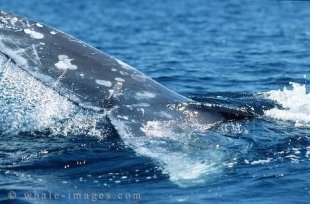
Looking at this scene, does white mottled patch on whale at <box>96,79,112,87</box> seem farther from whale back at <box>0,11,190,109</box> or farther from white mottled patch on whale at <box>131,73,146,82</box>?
white mottled patch on whale at <box>131,73,146,82</box>

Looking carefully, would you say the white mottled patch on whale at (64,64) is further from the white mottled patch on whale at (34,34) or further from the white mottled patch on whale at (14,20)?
the white mottled patch on whale at (14,20)

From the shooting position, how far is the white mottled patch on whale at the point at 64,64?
25.7 ft

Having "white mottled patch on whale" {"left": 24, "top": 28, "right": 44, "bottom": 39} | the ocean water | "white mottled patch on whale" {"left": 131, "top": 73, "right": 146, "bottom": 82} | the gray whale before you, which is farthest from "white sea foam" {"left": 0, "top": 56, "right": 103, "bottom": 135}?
"white mottled patch on whale" {"left": 131, "top": 73, "right": 146, "bottom": 82}

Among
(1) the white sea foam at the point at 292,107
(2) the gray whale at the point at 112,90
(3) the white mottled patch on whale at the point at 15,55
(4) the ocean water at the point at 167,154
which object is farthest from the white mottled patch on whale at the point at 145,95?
(1) the white sea foam at the point at 292,107

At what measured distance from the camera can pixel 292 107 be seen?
1055 cm

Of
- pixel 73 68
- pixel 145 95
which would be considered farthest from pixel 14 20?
pixel 145 95

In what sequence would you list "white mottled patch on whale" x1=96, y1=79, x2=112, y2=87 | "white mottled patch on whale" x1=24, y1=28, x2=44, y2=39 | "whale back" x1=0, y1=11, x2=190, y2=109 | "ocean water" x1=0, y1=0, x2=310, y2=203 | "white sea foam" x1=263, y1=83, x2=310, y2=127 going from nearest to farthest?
"ocean water" x1=0, y1=0, x2=310, y2=203 < "whale back" x1=0, y1=11, x2=190, y2=109 < "white mottled patch on whale" x1=96, y1=79, x2=112, y2=87 < "white mottled patch on whale" x1=24, y1=28, x2=44, y2=39 < "white sea foam" x1=263, y1=83, x2=310, y2=127

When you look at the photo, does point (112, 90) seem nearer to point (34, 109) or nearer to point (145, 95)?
point (145, 95)

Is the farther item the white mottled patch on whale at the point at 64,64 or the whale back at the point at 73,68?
the white mottled patch on whale at the point at 64,64

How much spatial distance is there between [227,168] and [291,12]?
29383 mm

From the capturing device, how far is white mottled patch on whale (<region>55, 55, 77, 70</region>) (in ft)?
25.7

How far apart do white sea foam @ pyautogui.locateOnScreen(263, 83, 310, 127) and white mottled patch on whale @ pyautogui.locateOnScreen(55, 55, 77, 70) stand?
11.8 feet

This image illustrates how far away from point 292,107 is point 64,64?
4.54 meters

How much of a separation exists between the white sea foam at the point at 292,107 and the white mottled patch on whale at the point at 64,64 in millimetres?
3607
